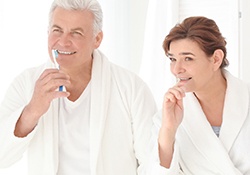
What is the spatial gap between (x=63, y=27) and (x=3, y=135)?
0.43 m

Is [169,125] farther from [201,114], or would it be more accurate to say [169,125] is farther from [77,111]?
[77,111]

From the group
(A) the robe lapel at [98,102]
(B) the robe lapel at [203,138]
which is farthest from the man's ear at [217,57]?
(A) the robe lapel at [98,102]

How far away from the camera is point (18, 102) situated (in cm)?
168

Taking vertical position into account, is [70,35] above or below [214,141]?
above

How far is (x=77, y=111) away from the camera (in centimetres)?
173

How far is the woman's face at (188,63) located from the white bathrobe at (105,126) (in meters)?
0.20

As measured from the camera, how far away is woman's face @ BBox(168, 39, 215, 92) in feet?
5.10

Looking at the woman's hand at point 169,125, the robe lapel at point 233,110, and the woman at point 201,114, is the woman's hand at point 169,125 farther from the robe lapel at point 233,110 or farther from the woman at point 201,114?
the robe lapel at point 233,110

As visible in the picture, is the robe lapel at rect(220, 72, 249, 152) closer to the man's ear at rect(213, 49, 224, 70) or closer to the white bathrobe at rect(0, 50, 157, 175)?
the man's ear at rect(213, 49, 224, 70)

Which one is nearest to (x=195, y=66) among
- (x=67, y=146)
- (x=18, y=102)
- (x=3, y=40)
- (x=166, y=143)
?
(x=166, y=143)

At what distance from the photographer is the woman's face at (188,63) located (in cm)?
155

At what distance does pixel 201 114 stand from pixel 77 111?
1.51ft

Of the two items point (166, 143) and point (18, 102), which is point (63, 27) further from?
point (166, 143)

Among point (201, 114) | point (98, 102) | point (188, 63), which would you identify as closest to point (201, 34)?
point (188, 63)
